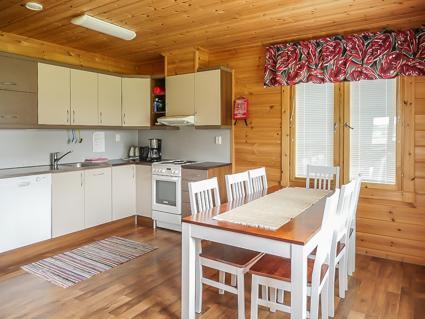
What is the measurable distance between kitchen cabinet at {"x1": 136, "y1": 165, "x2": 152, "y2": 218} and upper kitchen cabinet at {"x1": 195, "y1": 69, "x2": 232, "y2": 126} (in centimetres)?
98

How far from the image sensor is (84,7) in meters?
2.92

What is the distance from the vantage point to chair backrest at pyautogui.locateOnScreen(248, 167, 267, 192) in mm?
3157

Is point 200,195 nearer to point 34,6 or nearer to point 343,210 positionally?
point 343,210

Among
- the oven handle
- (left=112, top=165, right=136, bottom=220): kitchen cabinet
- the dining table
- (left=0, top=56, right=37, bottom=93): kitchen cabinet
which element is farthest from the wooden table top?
(left=0, top=56, right=37, bottom=93): kitchen cabinet

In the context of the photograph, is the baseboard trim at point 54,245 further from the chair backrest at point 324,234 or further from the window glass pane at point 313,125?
the chair backrest at point 324,234

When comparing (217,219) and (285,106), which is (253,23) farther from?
(217,219)

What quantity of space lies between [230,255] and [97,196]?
240cm

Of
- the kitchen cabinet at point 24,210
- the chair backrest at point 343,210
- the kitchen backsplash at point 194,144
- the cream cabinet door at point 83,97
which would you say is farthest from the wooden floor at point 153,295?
the cream cabinet door at point 83,97

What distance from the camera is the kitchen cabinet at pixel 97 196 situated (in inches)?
156

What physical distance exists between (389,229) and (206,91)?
259 centimetres

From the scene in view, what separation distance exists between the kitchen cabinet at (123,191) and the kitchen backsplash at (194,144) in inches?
25.8

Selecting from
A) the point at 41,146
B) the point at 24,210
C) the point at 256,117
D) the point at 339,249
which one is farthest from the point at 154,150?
the point at 339,249

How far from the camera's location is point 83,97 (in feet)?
13.5

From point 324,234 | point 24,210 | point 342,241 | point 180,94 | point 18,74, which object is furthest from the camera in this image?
point 180,94
